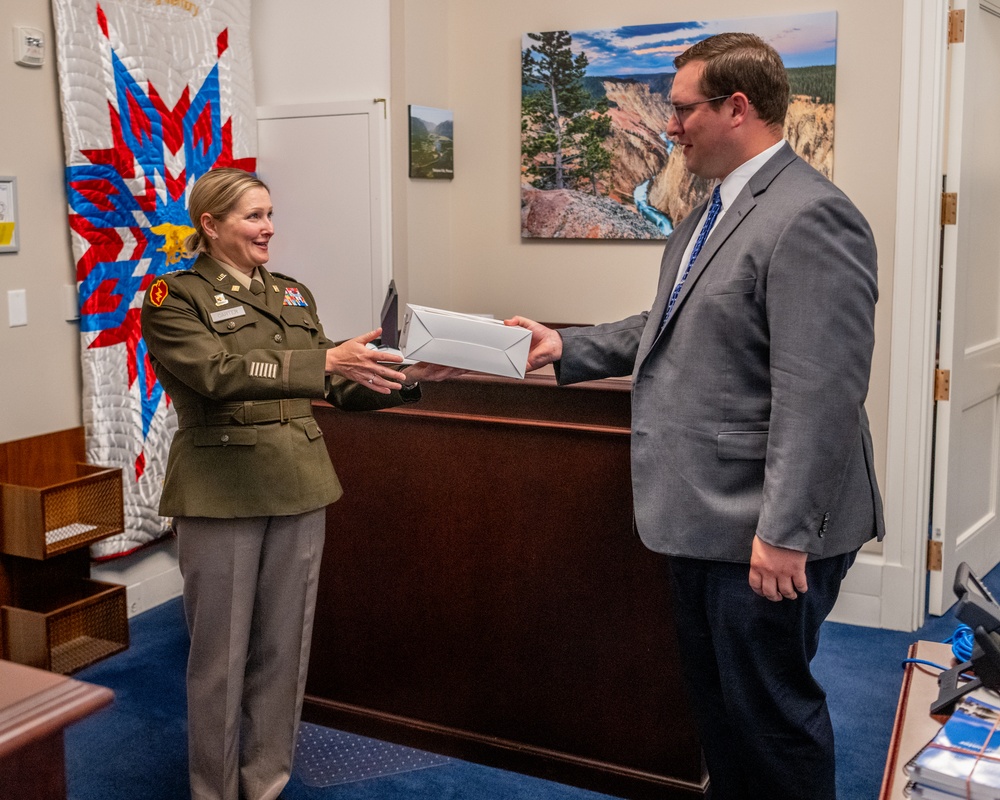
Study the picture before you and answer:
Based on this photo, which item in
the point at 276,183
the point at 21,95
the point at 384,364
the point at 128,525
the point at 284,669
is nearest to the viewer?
the point at 384,364

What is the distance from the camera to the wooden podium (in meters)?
2.44

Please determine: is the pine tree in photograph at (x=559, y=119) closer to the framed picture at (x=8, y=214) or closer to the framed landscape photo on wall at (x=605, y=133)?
the framed landscape photo on wall at (x=605, y=133)

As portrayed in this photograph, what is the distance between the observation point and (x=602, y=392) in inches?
94.4

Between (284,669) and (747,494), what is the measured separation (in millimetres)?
1169

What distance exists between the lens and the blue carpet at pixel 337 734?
2502 mm

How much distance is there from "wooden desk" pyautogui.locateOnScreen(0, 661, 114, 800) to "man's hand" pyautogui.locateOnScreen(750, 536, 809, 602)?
3.39 feet

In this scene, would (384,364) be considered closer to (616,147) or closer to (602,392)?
(602,392)

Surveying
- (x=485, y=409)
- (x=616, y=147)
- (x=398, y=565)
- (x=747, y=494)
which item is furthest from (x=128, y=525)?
(x=747, y=494)

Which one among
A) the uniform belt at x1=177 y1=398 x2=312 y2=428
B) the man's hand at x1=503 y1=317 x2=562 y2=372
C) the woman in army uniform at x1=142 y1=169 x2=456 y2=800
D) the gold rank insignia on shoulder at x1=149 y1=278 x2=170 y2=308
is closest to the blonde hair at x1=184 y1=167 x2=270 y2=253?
the woman in army uniform at x1=142 y1=169 x2=456 y2=800

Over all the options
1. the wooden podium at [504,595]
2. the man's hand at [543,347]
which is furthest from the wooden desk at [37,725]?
the wooden podium at [504,595]

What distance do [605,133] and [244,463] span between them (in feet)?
7.76

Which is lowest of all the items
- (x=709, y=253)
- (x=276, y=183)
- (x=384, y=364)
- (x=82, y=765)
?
(x=82, y=765)

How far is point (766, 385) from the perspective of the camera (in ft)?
5.63

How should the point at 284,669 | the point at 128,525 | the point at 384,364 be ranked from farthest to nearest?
the point at 128,525
the point at 284,669
the point at 384,364
